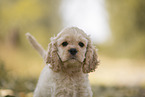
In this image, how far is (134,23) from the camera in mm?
11766

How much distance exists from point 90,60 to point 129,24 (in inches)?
362

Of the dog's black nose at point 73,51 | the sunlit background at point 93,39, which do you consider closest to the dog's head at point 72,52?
the dog's black nose at point 73,51

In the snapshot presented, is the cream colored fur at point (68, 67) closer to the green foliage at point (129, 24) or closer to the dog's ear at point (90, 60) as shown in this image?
the dog's ear at point (90, 60)

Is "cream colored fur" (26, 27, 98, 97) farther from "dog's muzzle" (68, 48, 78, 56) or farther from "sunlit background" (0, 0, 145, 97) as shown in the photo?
"sunlit background" (0, 0, 145, 97)

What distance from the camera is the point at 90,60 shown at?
3238 mm

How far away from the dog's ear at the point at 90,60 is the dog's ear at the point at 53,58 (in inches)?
14.0

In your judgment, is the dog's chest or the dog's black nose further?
the dog's chest

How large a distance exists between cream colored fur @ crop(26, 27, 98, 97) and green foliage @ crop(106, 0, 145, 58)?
28.3 feet

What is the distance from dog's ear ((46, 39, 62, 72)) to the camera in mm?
3086

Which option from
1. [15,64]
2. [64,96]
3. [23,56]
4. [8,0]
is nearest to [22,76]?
[15,64]

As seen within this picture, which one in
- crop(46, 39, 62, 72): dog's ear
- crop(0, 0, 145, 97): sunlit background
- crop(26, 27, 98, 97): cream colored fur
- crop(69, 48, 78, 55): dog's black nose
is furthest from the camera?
crop(0, 0, 145, 97): sunlit background

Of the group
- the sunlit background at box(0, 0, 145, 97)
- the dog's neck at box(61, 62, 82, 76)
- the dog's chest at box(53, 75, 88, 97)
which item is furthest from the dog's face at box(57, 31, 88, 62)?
the sunlit background at box(0, 0, 145, 97)

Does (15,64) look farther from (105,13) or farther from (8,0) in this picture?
(105,13)

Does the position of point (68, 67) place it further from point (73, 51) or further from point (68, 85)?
point (73, 51)
